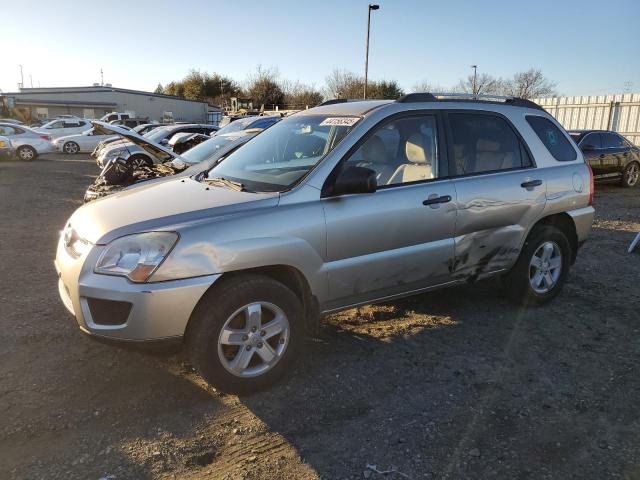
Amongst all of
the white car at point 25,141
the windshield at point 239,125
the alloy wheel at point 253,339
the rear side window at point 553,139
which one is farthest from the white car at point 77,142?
the alloy wheel at point 253,339

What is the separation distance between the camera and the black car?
1301 centimetres

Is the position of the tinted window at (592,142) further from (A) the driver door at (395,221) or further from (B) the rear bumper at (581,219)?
(A) the driver door at (395,221)

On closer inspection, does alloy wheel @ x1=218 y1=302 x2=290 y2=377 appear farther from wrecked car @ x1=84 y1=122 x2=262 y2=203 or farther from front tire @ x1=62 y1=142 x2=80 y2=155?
front tire @ x1=62 y1=142 x2=80 y2=155

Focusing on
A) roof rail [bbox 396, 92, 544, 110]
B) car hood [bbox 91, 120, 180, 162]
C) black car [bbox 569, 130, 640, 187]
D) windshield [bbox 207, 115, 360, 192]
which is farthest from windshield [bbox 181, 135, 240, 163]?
black car [bbox 569, 130, 640, 187]

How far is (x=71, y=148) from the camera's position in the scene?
2634 cm

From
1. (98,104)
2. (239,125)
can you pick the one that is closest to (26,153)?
(239,125)

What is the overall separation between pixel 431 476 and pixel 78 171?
1842cm

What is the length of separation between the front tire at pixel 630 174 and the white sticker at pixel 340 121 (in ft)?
42.3

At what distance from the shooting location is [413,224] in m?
3.80

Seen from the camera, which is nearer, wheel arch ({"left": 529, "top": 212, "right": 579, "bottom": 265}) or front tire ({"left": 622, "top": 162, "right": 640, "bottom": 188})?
wheel arch ({"left": 529, "top": 212, "right": 579, "bottom": 265})

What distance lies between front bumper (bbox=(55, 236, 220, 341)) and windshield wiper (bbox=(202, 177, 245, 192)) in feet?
2.74

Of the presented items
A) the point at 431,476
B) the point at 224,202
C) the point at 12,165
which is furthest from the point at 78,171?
the point at 431,476

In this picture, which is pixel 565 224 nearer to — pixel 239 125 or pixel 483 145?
pixel 483 145

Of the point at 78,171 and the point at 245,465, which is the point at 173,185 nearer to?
the point at 245,465
